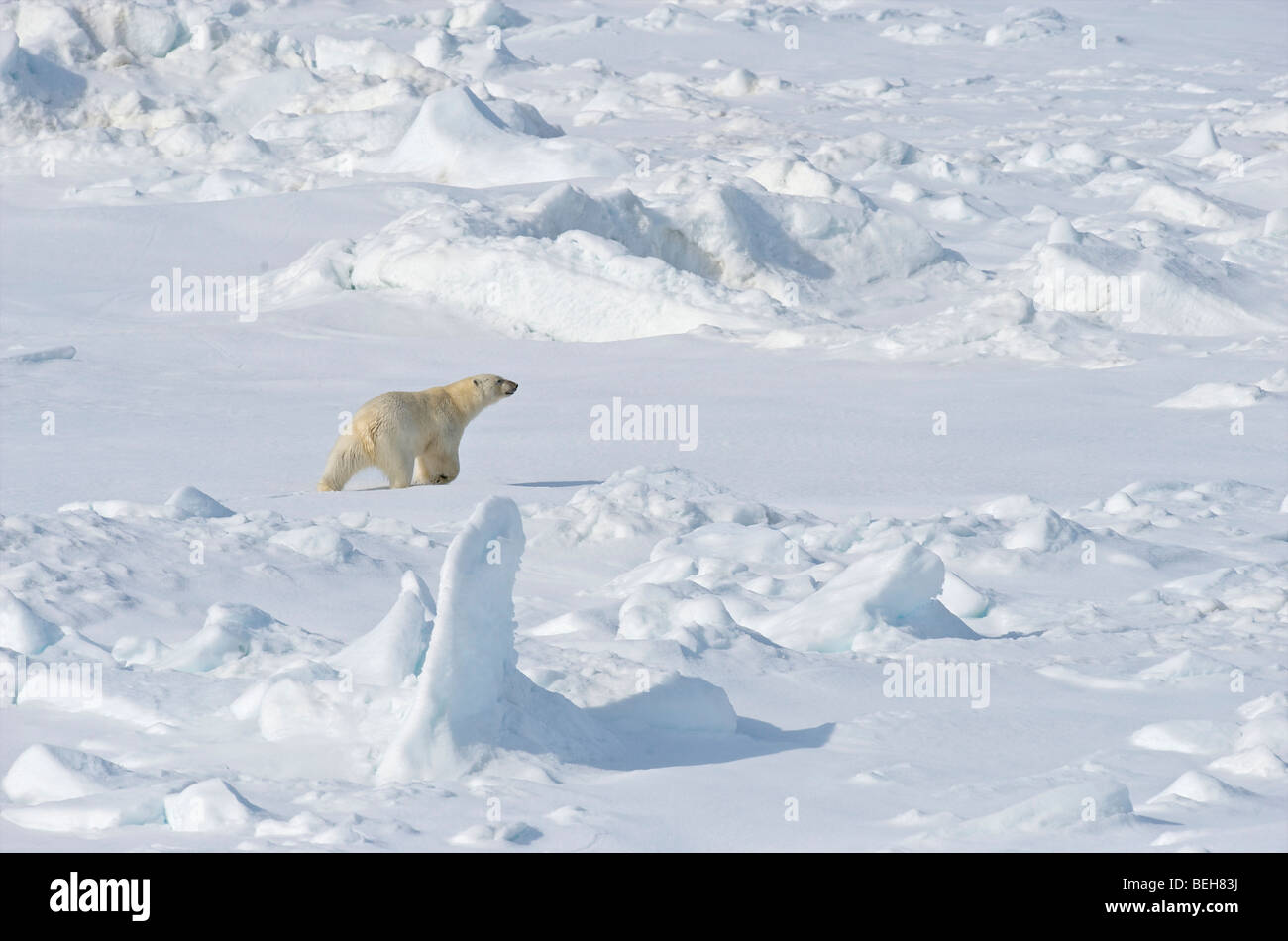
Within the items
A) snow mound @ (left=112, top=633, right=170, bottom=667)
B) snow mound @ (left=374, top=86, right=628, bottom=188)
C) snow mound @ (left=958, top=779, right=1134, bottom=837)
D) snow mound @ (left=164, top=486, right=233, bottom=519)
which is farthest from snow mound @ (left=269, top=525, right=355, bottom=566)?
snow mound @ (left=374, top=86, right=628, bottom=188)

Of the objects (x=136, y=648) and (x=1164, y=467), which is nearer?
(x=136, y=648)

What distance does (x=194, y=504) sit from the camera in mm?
6652

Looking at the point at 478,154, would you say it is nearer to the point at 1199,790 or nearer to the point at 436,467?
the point at 436,467

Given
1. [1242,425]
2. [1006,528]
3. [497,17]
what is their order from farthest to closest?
[497,17]
[1242,425]
[1006,528]

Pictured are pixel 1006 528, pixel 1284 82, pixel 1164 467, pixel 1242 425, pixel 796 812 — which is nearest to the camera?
pixel 796 812

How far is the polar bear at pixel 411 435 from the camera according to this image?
7.75 metres

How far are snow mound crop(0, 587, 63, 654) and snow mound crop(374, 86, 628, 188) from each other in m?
13.7

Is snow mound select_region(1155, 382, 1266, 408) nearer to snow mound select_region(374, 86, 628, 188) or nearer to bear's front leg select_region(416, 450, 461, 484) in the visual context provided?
bear's front leg select_region(416, 450, 461, 484)

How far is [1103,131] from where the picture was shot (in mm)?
26000

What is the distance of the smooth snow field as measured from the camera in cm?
363

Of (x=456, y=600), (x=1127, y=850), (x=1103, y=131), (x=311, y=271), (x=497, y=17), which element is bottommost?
(x=1127, y=850)

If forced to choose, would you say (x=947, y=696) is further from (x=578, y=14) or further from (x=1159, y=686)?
(x=578, y=14)

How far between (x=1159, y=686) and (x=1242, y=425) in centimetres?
542
